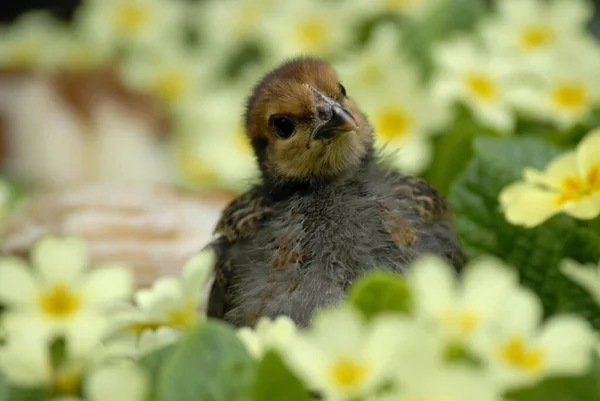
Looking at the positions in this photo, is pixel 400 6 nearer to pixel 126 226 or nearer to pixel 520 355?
pixel 126 226

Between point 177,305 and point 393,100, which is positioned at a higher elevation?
point 393,100

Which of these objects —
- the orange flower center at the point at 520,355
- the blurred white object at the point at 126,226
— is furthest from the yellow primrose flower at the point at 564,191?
the blurred white object at the point at 126,226

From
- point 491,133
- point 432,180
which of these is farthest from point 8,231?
point 491,133

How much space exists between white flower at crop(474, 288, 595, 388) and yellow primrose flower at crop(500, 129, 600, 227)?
28 centimetres

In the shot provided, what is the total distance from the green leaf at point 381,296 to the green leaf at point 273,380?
10 cm

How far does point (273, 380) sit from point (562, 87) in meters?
1.22

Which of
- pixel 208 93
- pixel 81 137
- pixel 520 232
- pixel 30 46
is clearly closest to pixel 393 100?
pixel 520 232

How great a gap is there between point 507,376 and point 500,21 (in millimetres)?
1478

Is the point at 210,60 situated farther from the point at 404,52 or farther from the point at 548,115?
the point at 548,115

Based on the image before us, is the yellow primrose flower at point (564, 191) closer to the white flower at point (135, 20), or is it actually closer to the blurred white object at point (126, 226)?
the blurred white object at point (126, 226)

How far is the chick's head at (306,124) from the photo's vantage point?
4.50 feet

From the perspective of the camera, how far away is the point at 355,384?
29.4 inches

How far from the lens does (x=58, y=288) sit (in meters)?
0.99

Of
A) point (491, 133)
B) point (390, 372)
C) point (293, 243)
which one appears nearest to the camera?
point (390, 372)
